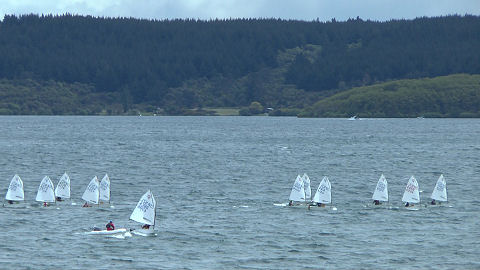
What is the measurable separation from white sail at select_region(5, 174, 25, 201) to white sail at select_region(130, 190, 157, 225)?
22.1 m

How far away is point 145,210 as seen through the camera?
72.9 metres

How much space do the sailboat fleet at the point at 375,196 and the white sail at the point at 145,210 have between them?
74.8ft

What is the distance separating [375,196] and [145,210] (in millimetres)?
31248

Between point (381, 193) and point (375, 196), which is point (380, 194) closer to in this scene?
point (381, 193)

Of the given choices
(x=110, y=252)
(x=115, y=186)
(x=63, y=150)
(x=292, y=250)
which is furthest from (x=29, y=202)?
(x=63, y=150)

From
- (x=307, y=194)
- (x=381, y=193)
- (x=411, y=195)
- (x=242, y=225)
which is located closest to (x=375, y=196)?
(x=381, y=193)

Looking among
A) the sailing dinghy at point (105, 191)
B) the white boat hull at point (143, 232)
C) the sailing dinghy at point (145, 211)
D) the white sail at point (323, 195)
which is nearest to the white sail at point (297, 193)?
the white sail at point (323, 195)

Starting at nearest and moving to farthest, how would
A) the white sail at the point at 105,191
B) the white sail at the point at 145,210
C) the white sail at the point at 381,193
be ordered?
the white sail at the point at 145,210 < the white sail at the point at 105,191 < the white sail at the point at 381,193

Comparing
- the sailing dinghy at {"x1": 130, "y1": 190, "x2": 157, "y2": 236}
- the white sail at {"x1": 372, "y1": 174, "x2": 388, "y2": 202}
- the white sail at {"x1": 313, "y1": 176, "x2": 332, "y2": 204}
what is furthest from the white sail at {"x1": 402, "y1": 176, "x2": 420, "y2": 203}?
the sailing dinghy at {"x1": 130, "y1": 190, "x2": 157, "y2": 236}

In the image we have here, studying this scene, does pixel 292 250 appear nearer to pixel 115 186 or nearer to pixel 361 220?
pixel 361 220

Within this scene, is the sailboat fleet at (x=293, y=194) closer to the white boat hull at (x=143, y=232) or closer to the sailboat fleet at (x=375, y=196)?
the sailboat fleet at (x=375, y=196)

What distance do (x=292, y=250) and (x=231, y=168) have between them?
7250 centimetres

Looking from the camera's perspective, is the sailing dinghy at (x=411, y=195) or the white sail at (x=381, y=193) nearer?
the sailing dinghy at (x=411, y=195)

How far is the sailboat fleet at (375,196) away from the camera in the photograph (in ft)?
299
